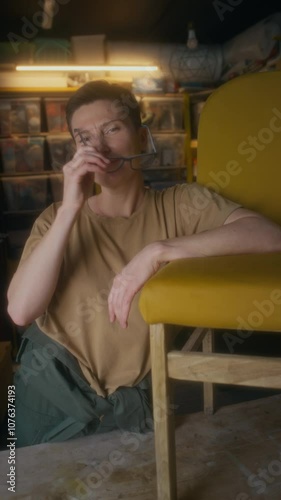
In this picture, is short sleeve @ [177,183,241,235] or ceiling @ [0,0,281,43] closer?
short sleeve @ [177,183,241,235]

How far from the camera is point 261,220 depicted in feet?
3.23

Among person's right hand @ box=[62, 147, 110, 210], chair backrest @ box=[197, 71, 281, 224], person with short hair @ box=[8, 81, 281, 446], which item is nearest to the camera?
person's right hand @ box=[62, 147, 110, 210]

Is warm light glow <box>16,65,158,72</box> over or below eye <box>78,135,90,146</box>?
over

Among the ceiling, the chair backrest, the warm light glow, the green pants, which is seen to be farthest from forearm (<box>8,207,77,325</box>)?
the ceiling

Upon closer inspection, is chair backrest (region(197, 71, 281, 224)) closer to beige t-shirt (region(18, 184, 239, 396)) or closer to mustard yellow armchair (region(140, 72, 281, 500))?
beige t-shirt (region(18, 184, 239, 396))

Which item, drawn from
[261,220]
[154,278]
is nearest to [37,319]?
[154,278]

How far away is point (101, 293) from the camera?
110cm

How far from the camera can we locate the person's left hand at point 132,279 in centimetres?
90

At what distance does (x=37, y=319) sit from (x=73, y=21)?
421 centimetres

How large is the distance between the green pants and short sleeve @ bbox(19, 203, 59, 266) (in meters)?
0.20

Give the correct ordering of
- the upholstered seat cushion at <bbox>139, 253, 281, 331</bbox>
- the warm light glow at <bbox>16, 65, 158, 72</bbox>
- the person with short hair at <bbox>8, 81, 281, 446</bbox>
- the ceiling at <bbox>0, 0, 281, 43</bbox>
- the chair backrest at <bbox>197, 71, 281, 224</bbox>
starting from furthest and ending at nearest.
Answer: the ceiling at <bbox>0, 0, 281, 43</bbox>, the warm light glow at <bbox>16, 65, 158, 72</bbox>, the chair backrest at <bbox>197, 71, 281, 224</bbox>, the person with short hair at <bbox>8, 81, 281, 446</bbox>, the upholstered seat cushion at <bbox>139, 253, 281, 331</bbox>

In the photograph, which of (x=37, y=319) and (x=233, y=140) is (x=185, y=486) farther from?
(x=233, y=140)

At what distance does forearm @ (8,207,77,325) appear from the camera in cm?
99

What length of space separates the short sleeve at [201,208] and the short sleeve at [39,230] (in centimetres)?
30
